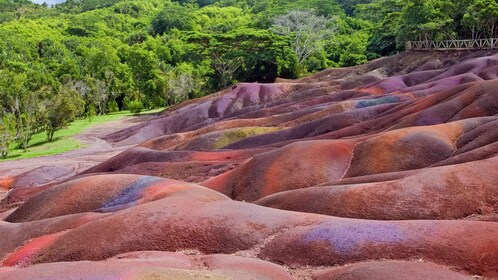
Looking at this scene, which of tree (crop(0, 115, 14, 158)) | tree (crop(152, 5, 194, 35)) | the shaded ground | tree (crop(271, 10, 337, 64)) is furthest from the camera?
tree (crop(152, 5, 194, 35))

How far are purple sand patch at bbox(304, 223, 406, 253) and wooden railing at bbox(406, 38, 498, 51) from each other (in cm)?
5754

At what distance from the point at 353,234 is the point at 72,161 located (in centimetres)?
4018

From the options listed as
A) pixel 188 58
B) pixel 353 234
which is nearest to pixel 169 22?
pixel 188 58

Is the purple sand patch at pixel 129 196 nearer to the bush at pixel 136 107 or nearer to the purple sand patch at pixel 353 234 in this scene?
the purple sand patch at pixel 353 234

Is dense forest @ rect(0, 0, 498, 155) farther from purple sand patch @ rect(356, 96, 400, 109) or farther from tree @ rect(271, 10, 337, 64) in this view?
purple sand patch @ rect(356, 96, 400, 109)

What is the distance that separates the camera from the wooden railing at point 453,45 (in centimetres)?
6525

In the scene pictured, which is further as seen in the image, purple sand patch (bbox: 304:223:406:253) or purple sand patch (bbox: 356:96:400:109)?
purple sand patch (bbox: 356:96:400:109)

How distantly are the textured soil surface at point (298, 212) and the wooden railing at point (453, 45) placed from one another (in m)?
32.5

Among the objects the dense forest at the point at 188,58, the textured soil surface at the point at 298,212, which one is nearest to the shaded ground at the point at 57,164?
→ the textured soil surface at the point at 298,212

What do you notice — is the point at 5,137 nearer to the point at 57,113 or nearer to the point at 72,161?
the point at 72,161

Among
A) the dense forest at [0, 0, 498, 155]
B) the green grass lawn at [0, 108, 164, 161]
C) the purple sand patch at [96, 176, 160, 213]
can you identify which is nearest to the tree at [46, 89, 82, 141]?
the dense forest at [0, 0, 498, 155]

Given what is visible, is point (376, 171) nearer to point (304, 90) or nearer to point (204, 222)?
point (204, 222)

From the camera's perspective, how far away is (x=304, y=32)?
9731 centimetres

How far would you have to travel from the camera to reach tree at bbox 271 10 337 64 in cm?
9612
